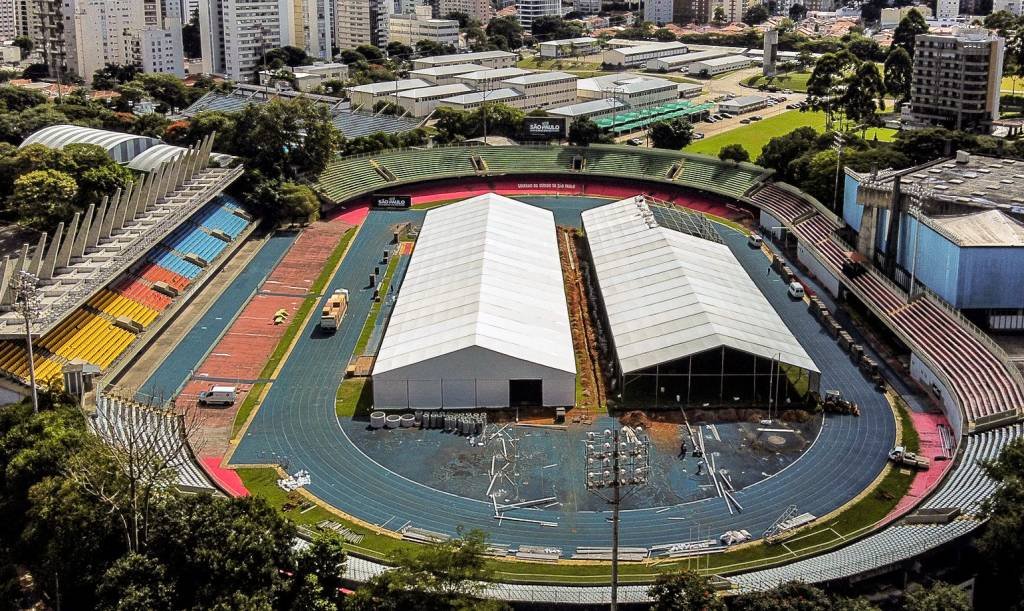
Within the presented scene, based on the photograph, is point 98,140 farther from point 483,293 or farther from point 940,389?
point 940,389

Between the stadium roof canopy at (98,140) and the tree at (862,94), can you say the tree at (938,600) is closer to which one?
the stadium roof canopy at (98,140)

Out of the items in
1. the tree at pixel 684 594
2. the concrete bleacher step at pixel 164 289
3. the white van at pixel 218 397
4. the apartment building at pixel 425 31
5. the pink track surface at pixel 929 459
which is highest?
the apartment building at pixel 425 31

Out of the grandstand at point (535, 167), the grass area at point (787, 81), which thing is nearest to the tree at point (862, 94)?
the grandstand at point (535, 167)

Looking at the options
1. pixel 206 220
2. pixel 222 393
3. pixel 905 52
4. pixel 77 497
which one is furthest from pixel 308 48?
pixel 77 497

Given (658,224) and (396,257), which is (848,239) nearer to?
(658,224)

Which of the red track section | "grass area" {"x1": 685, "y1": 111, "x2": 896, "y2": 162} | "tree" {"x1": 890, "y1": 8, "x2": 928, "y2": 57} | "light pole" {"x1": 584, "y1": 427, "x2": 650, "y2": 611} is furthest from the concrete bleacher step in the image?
"tree" {"x1": 890, "y1": 8, "x2": 928, "y2": 57}
